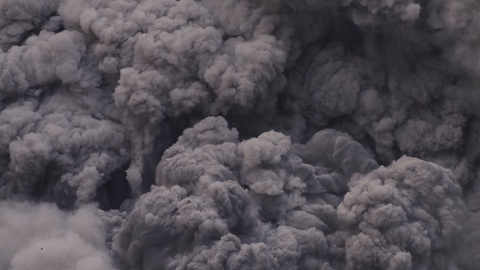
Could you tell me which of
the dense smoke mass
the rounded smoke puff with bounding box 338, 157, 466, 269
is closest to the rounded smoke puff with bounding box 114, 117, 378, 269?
the dense smoke mass

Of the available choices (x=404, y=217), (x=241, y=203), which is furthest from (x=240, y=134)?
(x=404, y=217)

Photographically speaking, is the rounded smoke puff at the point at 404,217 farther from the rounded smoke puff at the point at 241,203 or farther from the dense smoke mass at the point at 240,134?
the rounded smoke puff at the point at 241,203

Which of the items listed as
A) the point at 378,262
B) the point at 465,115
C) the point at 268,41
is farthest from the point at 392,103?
the point at 378,262

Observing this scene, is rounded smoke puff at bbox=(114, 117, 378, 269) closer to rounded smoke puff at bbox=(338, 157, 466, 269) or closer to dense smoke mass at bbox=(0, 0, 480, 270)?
dense smoke mass at bbox=(0, 0, 480, 270)

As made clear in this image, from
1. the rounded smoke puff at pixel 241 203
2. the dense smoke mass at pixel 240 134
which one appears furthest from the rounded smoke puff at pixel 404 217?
the rounded smoke puff at pixel 241 203

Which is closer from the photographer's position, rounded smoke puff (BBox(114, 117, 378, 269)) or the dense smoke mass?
rounded smoke puff (BBox(114, 117, 378, 269))

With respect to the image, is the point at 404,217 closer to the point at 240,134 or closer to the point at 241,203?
the point at 241,203

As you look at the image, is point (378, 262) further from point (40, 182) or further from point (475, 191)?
point (40, 182)

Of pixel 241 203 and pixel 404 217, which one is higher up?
pixel 404 217

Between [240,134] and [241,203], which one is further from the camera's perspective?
[240,134]
